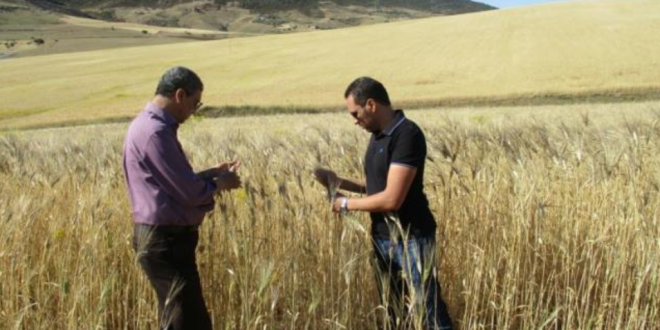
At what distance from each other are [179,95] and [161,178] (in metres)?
0.38

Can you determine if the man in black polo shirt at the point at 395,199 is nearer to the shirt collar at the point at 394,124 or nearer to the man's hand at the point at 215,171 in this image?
the shirt collar at the point at 394,124

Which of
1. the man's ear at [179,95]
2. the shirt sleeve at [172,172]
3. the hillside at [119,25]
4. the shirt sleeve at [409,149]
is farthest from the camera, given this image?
the hillside at [119,25]

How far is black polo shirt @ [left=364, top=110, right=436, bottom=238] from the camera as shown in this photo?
3.00 meters

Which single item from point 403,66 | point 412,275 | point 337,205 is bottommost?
point 403,66

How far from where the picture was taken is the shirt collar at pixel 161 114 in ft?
9.27

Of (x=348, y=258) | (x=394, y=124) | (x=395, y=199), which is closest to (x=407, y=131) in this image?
(x=394, y=124)

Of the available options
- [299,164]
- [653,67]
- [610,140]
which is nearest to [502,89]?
[653,67]

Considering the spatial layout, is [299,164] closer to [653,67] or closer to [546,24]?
[653,67]

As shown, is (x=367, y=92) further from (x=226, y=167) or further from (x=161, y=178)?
(x=161, y=178)

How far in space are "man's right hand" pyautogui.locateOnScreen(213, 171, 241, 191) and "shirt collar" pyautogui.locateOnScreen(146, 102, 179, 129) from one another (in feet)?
0.98

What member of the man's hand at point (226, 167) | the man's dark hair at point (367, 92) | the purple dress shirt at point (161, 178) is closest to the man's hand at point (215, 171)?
the man's hand at point (226, 167)

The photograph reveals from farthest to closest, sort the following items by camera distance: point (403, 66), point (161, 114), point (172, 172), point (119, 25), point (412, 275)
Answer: point (119, 25)
point (403, 66)
point (412, 275)
point (161, 114)
point (172, 172)

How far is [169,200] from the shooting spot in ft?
9.15

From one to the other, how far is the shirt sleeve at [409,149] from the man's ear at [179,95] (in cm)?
98
